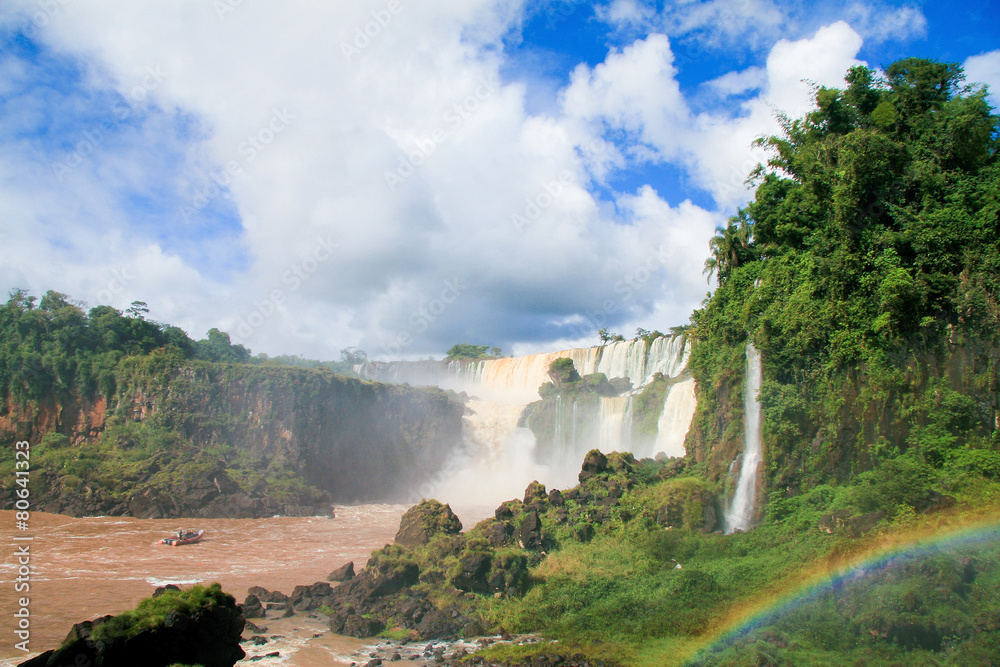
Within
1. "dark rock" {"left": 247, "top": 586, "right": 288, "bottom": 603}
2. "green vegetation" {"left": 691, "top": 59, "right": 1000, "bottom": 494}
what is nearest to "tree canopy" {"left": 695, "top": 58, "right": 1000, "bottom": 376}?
"green vegetation" {"left": 691, "top": 59, "right": 1000, "bottom": 494}

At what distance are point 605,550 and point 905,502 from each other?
913 centimetres

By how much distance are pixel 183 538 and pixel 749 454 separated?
80.3ft

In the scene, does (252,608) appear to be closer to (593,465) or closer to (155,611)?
(155,611)

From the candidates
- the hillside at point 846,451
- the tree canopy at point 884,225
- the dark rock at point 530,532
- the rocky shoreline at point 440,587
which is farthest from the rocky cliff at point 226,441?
the tree canopy at point 884,225

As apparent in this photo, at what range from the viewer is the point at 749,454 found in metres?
18.4

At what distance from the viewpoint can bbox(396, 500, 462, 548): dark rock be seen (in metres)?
21.0

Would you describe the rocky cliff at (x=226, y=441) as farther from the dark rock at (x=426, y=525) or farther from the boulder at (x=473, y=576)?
the boulder at (x=473, y=576)

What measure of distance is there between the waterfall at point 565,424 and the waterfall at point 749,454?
1428cm

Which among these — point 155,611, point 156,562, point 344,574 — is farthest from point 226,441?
point 155,611

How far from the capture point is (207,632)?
365 inches

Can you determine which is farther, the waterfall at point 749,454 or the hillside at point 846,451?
the waterfall at point 749,454

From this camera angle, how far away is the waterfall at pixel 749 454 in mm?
17828

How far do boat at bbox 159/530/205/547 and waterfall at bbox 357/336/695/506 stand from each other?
20.3 m

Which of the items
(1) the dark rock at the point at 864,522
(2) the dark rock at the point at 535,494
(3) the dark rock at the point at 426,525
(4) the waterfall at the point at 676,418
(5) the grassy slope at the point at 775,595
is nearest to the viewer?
(5) the grassy slope at the point at 775,595
